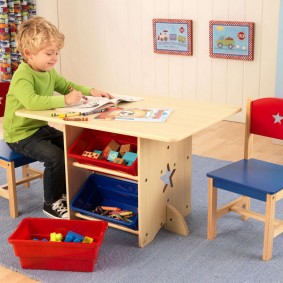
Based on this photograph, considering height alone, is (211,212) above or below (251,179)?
below

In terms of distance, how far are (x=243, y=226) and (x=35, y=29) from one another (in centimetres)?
129

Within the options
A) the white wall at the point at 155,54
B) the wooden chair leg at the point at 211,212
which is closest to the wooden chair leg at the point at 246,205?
the wooden chair leg at the point at 211,212

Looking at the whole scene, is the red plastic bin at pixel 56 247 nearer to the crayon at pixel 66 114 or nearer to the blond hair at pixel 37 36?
the crayon at pixel 66 114

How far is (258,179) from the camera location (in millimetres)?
2184

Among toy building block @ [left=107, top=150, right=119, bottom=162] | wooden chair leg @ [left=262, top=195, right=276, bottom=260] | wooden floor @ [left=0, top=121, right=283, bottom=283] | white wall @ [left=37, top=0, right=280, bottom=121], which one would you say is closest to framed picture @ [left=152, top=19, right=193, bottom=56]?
white wall @ [left=37, top=0, right=280, bottom=121]

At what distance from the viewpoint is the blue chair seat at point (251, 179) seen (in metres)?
2.11

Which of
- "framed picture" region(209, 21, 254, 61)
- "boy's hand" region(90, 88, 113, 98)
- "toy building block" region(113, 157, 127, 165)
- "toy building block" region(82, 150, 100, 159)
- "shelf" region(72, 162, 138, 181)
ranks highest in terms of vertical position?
"framed picture" region(209, 21, 254, 61)

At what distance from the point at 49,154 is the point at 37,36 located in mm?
527

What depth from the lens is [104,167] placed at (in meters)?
2.30

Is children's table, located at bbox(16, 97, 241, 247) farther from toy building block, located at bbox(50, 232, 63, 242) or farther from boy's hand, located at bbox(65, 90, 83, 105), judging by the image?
toy building block, located at bbox(50, 232, 63, 242)

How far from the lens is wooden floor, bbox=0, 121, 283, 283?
11.4 feet

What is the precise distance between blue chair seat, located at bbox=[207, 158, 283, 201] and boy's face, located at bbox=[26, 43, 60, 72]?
89 cm

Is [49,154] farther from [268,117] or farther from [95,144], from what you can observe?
[268,117]

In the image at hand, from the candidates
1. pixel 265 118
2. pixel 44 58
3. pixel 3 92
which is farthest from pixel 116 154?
pixel 3 92
